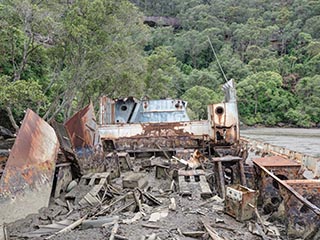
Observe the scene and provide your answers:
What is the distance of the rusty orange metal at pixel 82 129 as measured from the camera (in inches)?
239

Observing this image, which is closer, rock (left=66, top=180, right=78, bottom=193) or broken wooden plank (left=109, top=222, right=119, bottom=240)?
broken wooden plank (left=109, top=222, right=119, bottom=240)

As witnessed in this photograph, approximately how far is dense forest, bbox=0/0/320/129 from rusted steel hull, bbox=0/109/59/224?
5371 mm

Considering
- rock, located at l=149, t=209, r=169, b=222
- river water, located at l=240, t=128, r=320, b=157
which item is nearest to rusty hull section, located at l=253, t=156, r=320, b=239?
rock, located at l=149, t=209, r=169, b=222

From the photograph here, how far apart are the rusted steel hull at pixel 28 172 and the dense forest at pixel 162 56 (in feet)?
17.6

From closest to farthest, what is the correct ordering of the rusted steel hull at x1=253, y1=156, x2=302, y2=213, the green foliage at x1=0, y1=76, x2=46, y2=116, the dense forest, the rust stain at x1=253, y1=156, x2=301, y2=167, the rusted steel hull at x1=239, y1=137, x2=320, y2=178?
1. the rusted steel hull at x1=253, y1=156, x2=302, y2=213
2. the rust stain at x1=253, y1=156, x2=301, y2=167
3. the rusted steel hull at x1=239, y1=137, x2=320, y2=178
4. the green foliage at x1=0, y1=76, x2=46, y2=116
5. the dense forest

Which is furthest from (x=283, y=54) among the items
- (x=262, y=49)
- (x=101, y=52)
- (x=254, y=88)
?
(x=101, y=52)

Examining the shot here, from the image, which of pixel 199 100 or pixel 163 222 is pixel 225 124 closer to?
pixel 163 222

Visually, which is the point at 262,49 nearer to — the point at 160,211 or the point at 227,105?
the point at 227,105

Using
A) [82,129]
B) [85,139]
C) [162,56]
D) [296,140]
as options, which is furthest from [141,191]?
[296,140]

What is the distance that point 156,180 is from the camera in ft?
21.1

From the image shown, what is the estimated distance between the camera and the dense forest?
12.5 metres

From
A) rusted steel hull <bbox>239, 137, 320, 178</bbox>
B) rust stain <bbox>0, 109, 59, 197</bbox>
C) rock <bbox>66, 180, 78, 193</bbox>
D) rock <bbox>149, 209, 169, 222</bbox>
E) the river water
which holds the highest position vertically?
rust stain <bbox>0, 109, 59, 197</bbox>

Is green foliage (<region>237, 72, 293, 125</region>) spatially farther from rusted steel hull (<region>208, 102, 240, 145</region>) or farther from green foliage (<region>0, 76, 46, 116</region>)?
green foliage (<region>0, 76, 46, 116</region>)

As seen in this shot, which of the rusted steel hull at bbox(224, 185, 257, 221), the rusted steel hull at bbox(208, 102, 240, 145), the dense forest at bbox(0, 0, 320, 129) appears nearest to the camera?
the rusted steel hull at bbox(224, 185, 257, 221)
